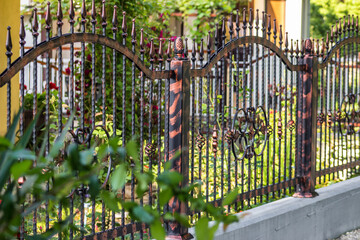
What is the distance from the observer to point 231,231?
381 cm

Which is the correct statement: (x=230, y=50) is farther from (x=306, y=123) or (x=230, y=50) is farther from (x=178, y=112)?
(x=306, y=123)

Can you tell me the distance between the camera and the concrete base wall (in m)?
4.01

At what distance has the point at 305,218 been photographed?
462 cm

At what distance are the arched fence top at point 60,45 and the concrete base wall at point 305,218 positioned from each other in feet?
3.43

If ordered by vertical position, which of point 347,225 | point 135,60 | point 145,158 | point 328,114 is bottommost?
point 347,225

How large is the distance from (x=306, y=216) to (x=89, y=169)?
380cm

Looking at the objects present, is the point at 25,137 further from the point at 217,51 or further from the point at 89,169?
the point at 217,51

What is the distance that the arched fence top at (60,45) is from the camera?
2734 mm

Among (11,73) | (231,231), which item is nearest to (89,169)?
(11,73)

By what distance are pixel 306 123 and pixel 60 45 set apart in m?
2.57

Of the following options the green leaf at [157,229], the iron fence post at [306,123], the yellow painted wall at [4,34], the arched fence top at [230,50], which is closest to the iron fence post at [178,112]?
the arched fence top at [230,50]

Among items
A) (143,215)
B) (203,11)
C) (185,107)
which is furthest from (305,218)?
(203,11)

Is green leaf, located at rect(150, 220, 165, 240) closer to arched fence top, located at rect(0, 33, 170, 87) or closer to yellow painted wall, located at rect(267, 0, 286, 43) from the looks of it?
arched fence top, located at rect(0, 33, 170, 87)

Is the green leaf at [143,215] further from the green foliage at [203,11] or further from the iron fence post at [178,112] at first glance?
the green foliage at [203,11]
